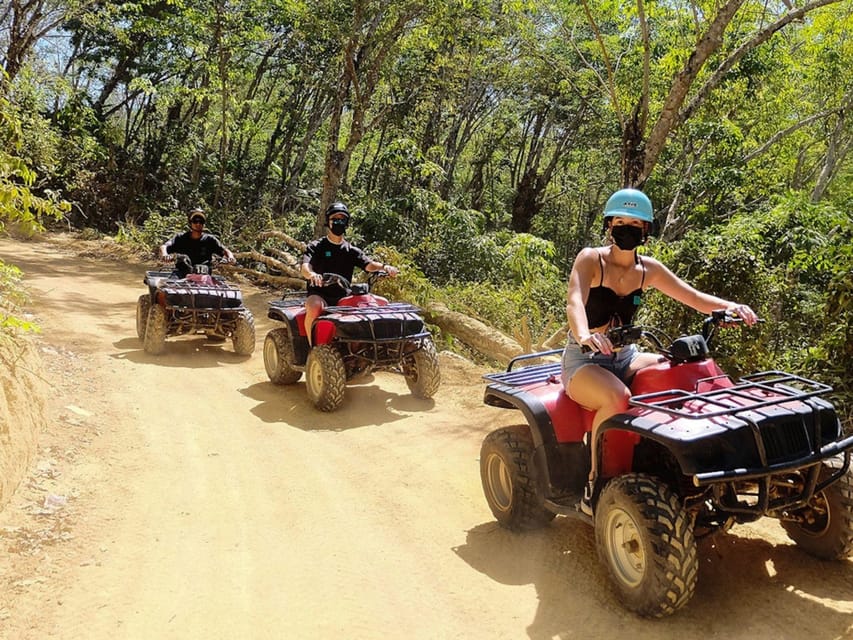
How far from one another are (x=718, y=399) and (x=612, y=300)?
0.79m

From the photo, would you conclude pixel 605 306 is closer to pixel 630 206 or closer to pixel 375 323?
pixel 630 206

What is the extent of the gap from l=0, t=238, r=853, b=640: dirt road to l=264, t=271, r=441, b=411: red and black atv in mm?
424

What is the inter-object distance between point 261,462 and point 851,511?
392 centimetres

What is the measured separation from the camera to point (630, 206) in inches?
141

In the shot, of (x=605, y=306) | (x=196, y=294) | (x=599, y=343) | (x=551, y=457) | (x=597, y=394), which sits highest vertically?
(x=605, y=306)

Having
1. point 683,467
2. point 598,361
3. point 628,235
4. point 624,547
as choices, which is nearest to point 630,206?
point 628,235

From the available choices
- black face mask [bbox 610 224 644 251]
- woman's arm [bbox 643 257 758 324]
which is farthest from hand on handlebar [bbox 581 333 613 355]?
woman's arm [bbox 643 257 758 324]

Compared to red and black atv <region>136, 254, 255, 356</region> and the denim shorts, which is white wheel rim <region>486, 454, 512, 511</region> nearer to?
the denim shorts

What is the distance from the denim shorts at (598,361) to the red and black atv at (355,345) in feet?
10.4

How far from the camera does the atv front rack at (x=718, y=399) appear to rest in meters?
3.07

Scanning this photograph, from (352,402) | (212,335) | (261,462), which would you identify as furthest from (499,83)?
(261,462)

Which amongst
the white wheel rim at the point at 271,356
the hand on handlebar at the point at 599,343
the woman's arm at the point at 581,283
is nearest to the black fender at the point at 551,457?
the woman's arm at the point at 581,283

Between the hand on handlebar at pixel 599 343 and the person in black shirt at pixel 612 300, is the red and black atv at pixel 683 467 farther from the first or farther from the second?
the hand on handlebar at pixel 599 343

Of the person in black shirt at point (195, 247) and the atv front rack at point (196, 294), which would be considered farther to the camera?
the person in black shirt at point (195, 247)
